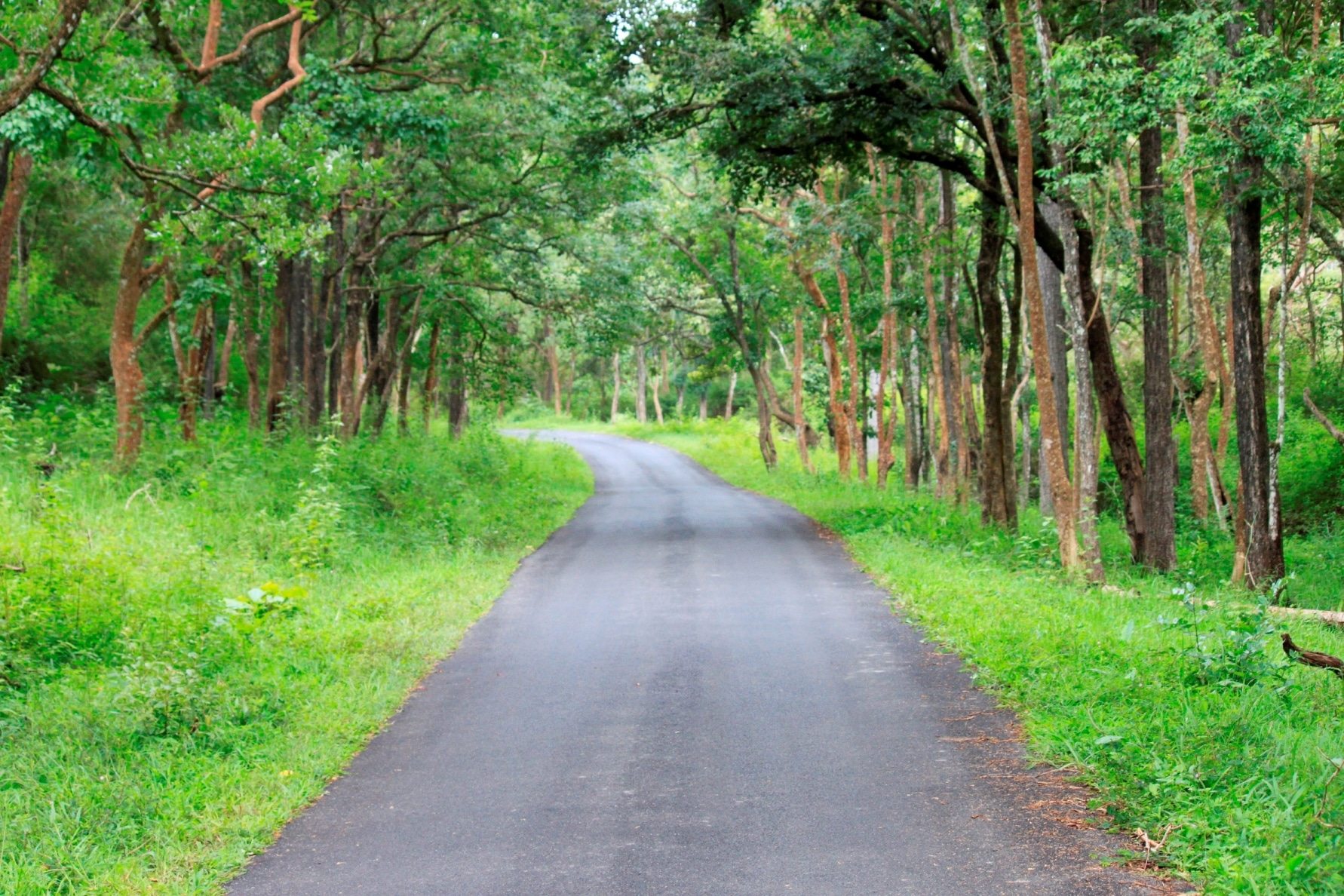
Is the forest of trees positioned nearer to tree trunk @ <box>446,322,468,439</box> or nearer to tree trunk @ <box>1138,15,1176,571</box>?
tree trunk @ <box>1138,15,1176,571</box>

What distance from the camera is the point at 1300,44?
52.7ft

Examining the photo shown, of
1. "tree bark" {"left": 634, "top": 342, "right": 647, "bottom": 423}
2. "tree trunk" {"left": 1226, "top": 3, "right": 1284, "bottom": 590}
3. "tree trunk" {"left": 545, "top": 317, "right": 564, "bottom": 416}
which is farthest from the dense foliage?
"tree trunk" {"left": 545, "top": 317, "right": 564, "bottom": 416}

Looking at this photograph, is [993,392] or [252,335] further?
[252,335]

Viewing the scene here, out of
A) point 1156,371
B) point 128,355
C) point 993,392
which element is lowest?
point 993,392

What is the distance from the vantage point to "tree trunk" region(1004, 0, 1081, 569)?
12227 mm

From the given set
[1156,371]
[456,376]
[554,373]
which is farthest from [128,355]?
[554,373]

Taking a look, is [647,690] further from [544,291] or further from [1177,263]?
[1177,263]

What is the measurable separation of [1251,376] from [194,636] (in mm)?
11515

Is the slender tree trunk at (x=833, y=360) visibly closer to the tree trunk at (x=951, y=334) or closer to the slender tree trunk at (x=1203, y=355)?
the tree trunk at (x=951, y=334)

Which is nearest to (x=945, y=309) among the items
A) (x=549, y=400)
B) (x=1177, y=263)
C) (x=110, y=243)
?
(x=1177, y=263)

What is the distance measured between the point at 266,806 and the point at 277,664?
266cm

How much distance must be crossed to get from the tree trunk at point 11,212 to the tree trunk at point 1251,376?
1380 centimetres

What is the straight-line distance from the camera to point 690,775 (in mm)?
6230

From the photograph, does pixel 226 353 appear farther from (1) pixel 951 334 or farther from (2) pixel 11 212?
(1) pixel 951 334
